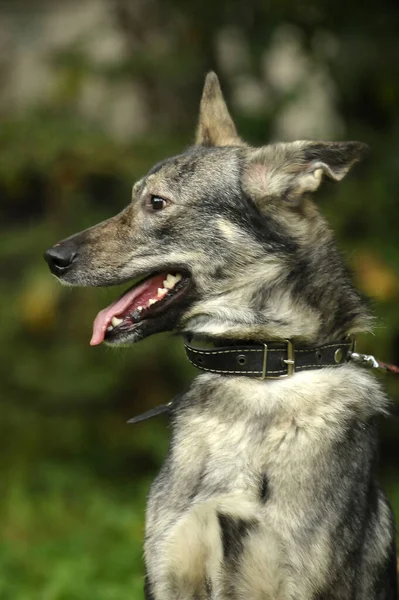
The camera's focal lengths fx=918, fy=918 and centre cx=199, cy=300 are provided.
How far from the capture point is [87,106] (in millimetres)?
7586

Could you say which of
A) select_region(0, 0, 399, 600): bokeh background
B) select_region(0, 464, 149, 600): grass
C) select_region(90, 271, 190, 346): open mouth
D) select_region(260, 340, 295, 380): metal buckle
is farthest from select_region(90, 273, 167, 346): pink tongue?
select_region(0, 0, 399, 600): bokeh background

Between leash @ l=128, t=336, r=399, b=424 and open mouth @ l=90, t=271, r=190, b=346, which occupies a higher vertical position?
open mouth @ l=90, t=271, r=190, b=346

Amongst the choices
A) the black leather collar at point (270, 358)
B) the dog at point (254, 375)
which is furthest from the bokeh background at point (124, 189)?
the black leather collar at point (270, 358)

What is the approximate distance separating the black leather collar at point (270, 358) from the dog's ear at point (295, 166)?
0.55 meters

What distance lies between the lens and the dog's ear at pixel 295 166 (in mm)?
3215

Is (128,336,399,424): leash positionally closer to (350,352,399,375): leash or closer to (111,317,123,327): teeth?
(350,352,399,375): leash

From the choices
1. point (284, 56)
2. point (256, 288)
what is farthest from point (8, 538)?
point (284, 56)

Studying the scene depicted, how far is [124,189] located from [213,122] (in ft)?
9.91

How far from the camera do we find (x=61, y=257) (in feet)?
11.4

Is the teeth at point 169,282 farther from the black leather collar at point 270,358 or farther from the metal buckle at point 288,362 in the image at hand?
the metal buckle at point 288,362

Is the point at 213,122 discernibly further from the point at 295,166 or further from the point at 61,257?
the point at 61,257

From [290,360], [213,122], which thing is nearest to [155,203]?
[213,122]

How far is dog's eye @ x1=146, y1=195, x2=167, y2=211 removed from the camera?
3537mm

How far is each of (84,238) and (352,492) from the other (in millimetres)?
1381
